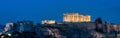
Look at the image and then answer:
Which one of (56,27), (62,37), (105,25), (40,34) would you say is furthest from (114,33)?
(40,34)

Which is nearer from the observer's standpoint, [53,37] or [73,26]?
[53,37]

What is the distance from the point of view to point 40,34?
4875 inches

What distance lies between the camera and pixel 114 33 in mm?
162125

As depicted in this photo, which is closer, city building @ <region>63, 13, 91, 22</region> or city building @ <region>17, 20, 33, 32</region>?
city building @ <region>17, 20, 33, 32</region>

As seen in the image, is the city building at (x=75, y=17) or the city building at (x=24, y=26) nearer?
the city building at (x=24, y=26)

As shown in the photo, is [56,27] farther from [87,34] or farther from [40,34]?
[40,34]

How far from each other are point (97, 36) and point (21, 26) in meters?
29.0

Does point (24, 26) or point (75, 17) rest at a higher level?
point (75, 17)

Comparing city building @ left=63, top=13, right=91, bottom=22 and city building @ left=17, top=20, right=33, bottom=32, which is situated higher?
city building @ left=63, top=13, right=91, bottom=22

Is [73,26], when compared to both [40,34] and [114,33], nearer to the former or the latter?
[114,33]

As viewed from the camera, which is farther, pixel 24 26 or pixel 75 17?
pixel 75 17

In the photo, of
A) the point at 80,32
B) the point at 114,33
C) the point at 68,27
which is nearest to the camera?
the point at 80,32

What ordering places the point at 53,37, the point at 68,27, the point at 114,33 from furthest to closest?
1. the point at 114,33
2. the point at 68,27
3. the point at 53,37

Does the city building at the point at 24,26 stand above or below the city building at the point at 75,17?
below
